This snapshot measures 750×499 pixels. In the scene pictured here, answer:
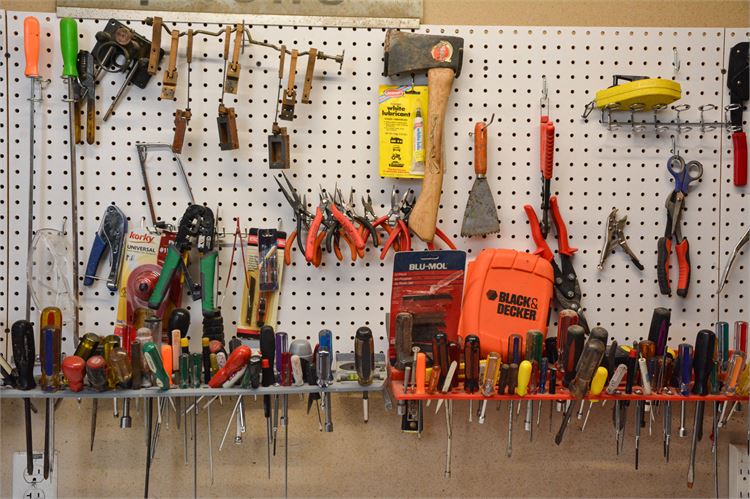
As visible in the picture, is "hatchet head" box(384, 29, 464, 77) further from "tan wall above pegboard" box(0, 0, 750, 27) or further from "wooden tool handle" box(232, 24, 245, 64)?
"wooden tool handle" box(232, 24, 245, 64)

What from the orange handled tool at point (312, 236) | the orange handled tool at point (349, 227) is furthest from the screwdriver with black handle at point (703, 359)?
the orange handled tool at point (312, 236)

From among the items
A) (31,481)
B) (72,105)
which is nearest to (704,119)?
(72,105)

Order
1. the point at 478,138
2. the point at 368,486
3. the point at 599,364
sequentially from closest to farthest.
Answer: the point at 599,364
the point at 478,138
the point at 368,486

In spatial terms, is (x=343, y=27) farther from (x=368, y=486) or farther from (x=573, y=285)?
(x=368, y=486)

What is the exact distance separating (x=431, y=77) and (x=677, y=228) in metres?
0.77

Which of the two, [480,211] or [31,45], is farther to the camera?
[480,211]

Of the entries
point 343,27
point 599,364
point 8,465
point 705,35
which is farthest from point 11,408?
point 705,35

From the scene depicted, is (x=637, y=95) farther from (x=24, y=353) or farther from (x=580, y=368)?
(x=24, y=353)

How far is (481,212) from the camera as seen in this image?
1698 mm

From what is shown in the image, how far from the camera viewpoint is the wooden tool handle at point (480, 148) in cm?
166

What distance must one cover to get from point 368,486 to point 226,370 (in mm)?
600

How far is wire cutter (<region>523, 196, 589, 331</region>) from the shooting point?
1.70m

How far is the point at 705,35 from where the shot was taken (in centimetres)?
173

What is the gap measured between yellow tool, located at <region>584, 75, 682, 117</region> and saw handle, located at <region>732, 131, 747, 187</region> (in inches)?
8.8
